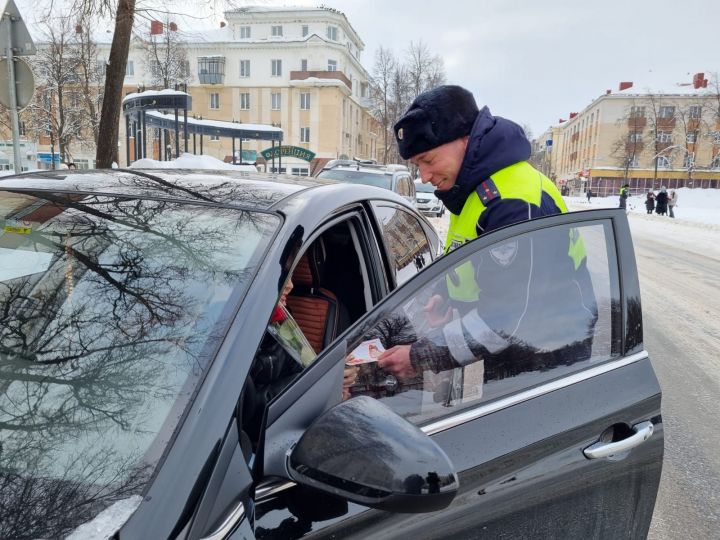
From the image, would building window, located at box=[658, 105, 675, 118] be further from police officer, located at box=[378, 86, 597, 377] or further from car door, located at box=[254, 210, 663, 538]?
car door, located at box=[254, 210, 663, 538]

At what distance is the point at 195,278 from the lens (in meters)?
1.44

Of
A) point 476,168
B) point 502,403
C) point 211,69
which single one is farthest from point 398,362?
point 211,69

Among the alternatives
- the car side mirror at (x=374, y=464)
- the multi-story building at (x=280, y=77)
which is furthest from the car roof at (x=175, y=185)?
→ the multi-story building at (x=280, y=77)

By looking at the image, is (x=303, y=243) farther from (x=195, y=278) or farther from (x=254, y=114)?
(x=254, y=114)

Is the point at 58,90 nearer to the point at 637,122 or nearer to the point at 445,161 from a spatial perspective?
the point at 445,161

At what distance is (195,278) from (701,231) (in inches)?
948

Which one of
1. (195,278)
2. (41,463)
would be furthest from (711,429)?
(41,463)

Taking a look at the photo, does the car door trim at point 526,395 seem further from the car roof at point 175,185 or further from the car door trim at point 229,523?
the car roof at point 175,185

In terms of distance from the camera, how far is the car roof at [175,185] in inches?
69.3

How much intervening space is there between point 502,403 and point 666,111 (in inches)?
3306

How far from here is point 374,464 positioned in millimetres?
1057

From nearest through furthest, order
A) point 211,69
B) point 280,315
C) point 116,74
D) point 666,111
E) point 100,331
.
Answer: point 100,331
point 280,315
point 116,74
point 211,69
point 666,111

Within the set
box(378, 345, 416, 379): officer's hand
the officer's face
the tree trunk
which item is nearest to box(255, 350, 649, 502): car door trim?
box(378, 345, 416, 379): officer's hand

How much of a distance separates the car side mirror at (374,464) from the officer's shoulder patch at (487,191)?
122 centimetres
